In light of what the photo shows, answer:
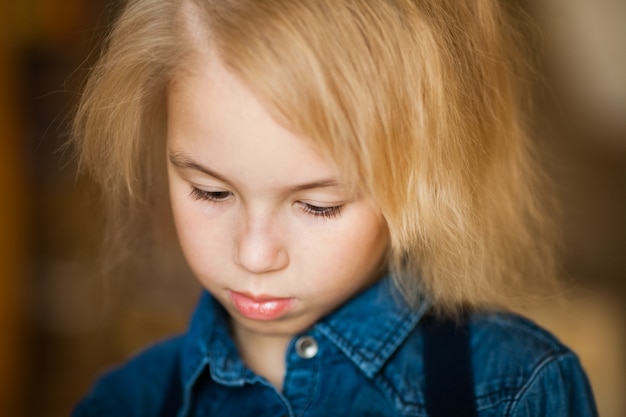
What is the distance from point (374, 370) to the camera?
2.79ft

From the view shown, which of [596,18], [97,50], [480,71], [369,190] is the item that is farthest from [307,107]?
[596,18]

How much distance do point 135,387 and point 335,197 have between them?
1.46 ft

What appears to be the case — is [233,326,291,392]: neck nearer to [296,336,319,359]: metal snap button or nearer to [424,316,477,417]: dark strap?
[296,336,319,359]: metal snap button

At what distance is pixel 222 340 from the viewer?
3.00ft

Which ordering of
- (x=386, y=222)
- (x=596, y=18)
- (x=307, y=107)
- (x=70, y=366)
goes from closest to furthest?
(x=307, y=107) < (x=386, y=222) < (x=70, y=366) < (x=596, y=18)

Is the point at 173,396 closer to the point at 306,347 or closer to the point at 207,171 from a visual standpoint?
the point at 306,347

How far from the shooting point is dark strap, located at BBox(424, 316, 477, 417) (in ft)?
2.68

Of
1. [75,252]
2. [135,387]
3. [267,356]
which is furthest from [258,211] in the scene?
[75,252]

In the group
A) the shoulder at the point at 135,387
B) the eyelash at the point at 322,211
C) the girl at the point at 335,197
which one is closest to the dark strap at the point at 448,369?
the girl at the point at 335,197

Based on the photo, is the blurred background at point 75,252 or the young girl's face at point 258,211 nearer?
the young girl's face at point 258,211

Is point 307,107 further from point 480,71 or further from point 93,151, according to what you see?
point 93,151

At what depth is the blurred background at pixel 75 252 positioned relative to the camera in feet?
6.43

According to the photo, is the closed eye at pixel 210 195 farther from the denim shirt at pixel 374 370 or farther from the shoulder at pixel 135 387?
the shoulder at pixel 135 387

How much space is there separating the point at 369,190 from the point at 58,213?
1703 mm
